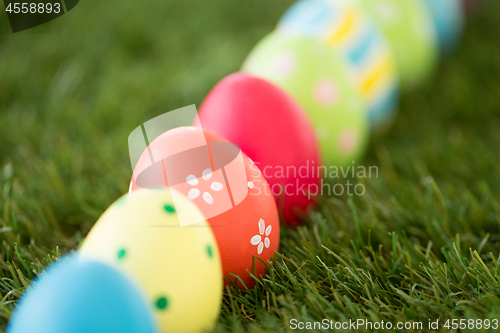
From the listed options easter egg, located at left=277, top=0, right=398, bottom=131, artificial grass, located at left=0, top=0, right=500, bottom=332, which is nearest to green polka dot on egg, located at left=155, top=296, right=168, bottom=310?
artificial grass, located at left=0, top=0, right=500, bottom=332

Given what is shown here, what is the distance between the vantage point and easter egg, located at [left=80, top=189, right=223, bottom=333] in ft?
2.25

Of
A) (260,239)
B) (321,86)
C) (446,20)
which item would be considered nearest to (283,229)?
(260,239)

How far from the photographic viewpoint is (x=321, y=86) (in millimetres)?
1278

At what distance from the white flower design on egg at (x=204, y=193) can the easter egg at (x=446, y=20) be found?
1736mm

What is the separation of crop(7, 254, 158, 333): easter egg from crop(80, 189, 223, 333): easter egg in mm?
25

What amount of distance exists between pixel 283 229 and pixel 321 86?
1.45 ft

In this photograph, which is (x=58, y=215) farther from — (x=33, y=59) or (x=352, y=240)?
(x=33, y=59)

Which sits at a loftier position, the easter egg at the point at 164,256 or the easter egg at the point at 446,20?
the easter egg at the point at 446,20

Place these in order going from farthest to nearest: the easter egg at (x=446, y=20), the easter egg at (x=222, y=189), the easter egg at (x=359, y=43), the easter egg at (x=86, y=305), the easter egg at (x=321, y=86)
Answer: the easter egg at (x=446, y=20)
the easter egg at (x=359, y=43)
the easter egg at (x=321, y=86)
the easter egg at (x=222, y=189)
the easter egg at (x=86, y=305)

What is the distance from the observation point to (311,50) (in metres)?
1.31

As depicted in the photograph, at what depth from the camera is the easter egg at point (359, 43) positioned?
4.97 ft

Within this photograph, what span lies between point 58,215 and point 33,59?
3.61ft

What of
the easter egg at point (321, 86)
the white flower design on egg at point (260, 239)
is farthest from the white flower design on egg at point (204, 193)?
the easter egg at point (321, 86)

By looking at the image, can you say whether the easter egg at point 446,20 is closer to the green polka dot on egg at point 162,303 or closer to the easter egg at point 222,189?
the easter egg at point 222,189
